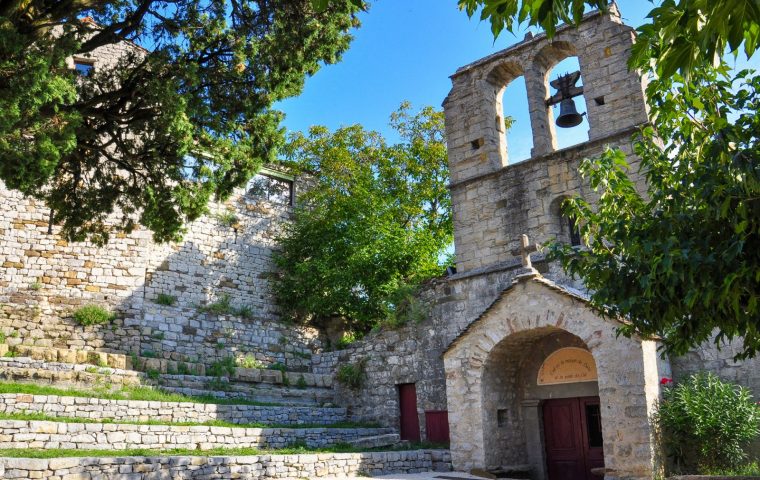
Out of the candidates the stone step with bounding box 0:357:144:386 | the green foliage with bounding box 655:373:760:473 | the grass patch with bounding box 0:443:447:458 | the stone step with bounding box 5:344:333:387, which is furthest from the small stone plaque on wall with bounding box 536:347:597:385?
the stone step with bounding box 0:357:144:386

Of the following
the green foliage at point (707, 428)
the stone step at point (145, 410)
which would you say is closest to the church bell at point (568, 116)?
the green foliage at point (707, 428)

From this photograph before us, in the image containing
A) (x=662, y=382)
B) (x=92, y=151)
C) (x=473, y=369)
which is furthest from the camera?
(x=473, y=369)

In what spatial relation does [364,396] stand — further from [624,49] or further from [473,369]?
[624,49]

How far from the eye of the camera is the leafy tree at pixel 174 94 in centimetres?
831

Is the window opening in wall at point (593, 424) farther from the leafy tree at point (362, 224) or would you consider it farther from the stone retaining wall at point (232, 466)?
the leafy tree at point (362, 224)

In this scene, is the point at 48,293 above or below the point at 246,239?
below

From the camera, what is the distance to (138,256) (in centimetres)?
1867

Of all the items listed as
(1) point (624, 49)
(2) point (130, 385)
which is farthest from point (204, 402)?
(1) point (624, 49)

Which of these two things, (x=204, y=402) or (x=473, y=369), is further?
(x=204, y=402)

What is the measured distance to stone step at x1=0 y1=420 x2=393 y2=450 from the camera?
9.92 m

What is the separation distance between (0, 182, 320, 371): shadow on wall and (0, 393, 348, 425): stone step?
13.6 ft

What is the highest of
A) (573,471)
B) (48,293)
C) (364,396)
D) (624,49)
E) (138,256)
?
(624,49)

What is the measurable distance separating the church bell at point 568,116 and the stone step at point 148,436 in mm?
8285

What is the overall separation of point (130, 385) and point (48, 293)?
5339mm
